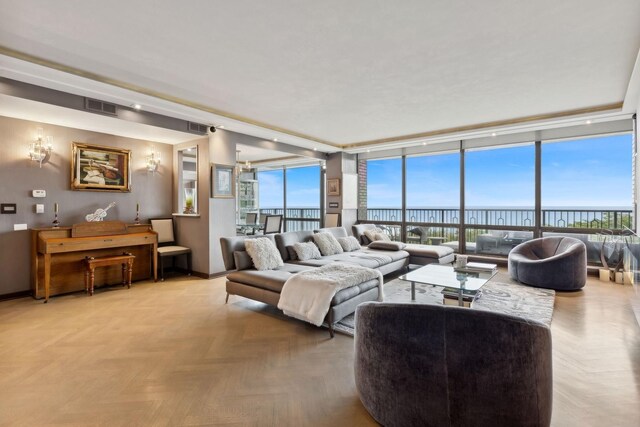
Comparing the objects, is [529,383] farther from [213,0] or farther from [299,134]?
[299,134]

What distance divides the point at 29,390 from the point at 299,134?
5181mm

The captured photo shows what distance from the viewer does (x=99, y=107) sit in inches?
155

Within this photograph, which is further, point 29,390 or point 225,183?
point 225,183

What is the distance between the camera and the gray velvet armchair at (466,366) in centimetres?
145

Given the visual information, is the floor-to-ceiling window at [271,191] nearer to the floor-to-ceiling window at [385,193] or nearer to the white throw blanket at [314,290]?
the floor-to-ceiling window at [385,193]

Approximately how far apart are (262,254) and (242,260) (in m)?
0.26

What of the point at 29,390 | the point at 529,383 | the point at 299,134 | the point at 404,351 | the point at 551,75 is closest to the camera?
the point at 529,383

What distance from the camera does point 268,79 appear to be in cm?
352

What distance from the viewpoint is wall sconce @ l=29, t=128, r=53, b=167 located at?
4.24 metres

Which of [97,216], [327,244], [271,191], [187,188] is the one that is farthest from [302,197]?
[97,216]

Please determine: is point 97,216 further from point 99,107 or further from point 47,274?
point 99,107

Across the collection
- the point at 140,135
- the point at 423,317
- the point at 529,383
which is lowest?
the point at 529,383

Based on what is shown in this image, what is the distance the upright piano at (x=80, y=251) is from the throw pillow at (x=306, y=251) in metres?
2.37

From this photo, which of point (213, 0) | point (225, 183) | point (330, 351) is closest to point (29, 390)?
→ point (330, 351)
